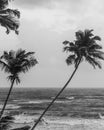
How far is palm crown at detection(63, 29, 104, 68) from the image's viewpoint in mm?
34469

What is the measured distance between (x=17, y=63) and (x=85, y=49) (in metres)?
6.45

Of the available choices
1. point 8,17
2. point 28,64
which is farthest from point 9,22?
point 28,64

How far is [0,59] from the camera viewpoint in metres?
31.9

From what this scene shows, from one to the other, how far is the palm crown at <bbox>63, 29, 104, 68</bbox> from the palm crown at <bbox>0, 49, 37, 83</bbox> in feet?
13.6

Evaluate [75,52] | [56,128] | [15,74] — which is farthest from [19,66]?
[56,128]

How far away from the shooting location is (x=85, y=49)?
3456 cm

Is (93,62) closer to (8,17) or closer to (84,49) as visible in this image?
(84,49)

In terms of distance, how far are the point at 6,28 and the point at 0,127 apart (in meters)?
24.1

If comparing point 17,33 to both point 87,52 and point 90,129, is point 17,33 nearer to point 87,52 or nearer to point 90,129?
point 87,52

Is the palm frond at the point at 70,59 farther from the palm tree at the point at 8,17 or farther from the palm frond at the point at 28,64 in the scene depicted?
the palm tree at the point at 8,17

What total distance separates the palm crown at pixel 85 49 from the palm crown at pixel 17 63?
13.6 ft

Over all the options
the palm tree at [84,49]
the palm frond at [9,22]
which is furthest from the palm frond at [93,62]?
the palm frond at [9,22]

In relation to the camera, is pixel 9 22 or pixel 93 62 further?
pixel 93 62

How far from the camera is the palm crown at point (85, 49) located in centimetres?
3447
